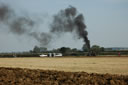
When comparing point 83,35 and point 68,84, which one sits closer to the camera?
point 68,84

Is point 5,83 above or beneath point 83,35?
beneath

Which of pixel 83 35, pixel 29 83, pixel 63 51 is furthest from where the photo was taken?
pixel 63 51

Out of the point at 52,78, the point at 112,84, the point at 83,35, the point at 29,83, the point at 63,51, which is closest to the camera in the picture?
the point at 112,84

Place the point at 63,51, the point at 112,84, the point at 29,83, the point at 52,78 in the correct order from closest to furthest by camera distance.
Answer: the point at 112,84, the point at 29,83, the point at 52,78, the point at 63,51

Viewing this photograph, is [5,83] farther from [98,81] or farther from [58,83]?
[98,81]

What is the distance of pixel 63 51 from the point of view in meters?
89.0

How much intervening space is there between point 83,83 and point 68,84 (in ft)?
2.62

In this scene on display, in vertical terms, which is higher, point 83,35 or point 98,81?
point 83,35

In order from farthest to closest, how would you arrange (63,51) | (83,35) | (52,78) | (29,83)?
(63,51), (83,35), (52,78), (29,83)

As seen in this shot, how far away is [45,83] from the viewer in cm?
1247

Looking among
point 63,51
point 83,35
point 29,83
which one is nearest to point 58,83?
point 29,83

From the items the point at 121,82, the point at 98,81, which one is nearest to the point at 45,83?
the point at 98,81

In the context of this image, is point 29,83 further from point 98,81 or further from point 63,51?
point 63,51

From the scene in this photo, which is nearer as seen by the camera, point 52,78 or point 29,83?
point 29,83
